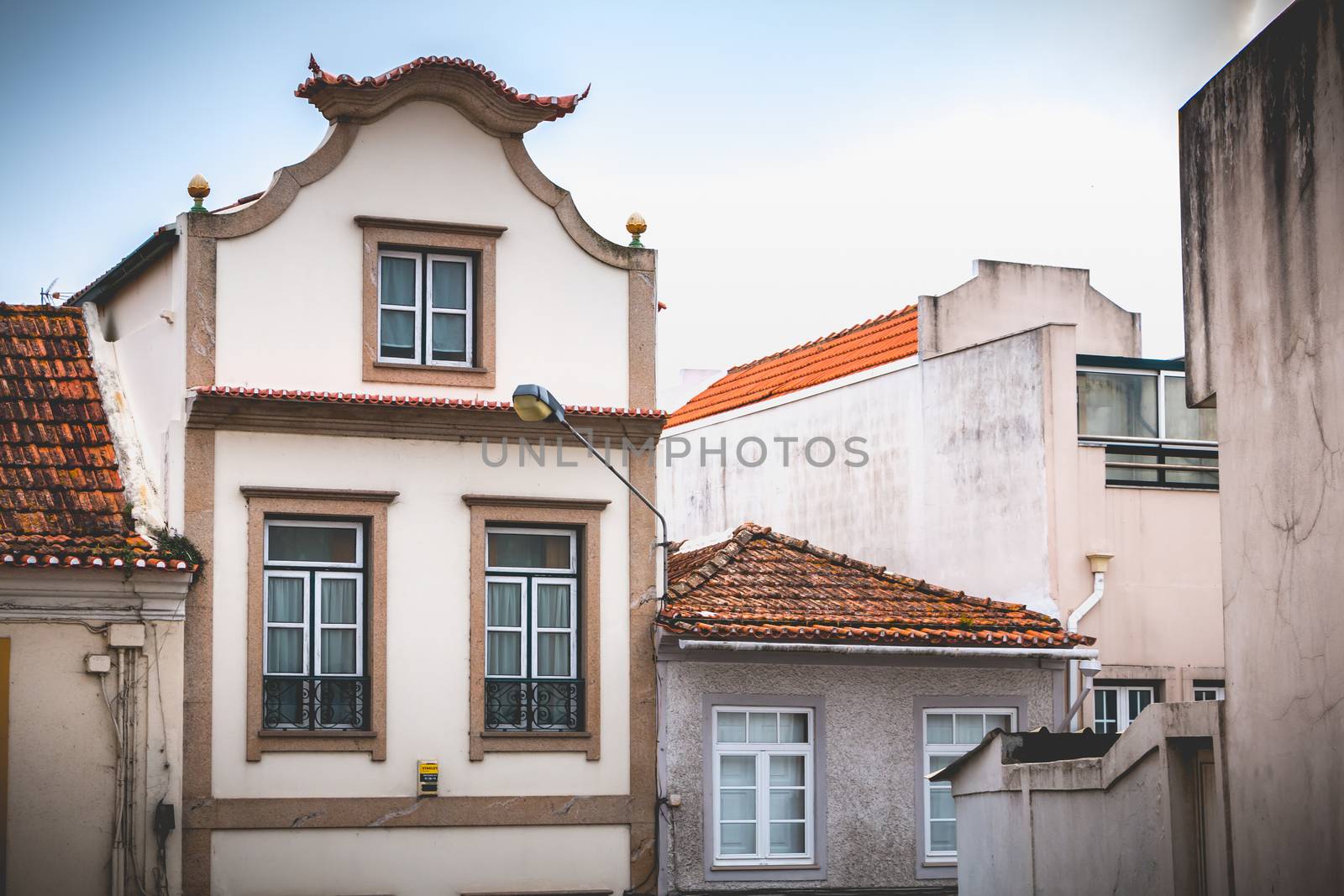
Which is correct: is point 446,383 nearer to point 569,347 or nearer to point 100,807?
point 569,347

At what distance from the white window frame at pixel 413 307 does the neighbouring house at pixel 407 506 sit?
0.10 ft

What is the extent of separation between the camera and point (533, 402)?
55.7 feet

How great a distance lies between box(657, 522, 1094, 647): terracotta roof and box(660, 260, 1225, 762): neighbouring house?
1088 millimetres

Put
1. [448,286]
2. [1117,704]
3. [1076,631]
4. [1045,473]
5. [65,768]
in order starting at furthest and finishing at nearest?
[1117,704]
[1045,473]
[1076,631]
[448,286]
[65,768]

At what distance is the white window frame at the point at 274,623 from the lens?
1795cm

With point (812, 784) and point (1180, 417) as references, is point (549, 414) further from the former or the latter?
point (1180, 417)

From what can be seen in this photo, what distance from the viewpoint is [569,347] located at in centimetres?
1930

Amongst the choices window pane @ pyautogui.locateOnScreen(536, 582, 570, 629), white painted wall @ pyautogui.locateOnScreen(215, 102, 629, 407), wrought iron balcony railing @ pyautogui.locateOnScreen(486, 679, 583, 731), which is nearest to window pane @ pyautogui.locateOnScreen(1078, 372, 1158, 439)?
white painted wall @ pyautogui.locateOnScreen(215, 102, 629, 407)

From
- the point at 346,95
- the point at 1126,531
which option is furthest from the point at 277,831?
the point at 1126,531

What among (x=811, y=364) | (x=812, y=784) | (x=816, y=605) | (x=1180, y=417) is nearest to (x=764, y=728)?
(x=812, y=784)

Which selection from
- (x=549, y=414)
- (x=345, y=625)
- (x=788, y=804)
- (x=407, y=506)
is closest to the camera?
(x=549, y=414)

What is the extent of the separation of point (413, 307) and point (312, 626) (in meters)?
3.27

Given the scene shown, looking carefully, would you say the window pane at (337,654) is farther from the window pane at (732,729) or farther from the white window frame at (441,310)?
the window pane at (732,729)

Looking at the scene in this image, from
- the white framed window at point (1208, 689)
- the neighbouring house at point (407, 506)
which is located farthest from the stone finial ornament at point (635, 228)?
the white framed window at point (1208, 689)
